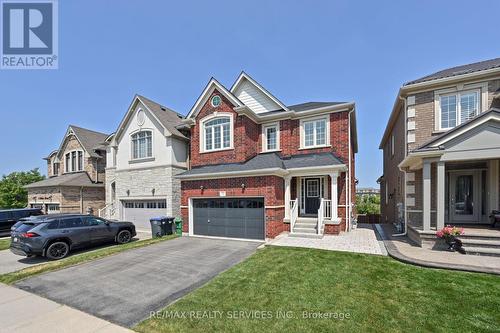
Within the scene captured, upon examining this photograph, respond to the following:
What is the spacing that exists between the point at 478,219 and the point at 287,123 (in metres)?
Result: 9.81

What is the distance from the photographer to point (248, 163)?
1245 cm

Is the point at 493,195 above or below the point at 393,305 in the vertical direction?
above

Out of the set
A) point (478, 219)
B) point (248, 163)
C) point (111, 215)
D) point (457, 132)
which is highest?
point (457, 132)

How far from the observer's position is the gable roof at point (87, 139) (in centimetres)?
2133

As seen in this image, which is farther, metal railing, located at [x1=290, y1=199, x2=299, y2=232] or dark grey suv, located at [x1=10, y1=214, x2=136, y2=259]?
metal railing, located at [x1=290, y1=199, x2=299, y2=232]

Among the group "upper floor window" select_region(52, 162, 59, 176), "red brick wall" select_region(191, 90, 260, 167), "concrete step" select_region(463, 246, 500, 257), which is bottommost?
"concrete step" select_region(463, 246, 500, 257)

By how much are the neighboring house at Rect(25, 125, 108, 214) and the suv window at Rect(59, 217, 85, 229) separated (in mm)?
10844

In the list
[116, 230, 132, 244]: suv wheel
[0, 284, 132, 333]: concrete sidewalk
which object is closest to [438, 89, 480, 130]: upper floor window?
[0, 284, 132, 333]: concrete sidewalk

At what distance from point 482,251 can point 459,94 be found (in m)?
6.31

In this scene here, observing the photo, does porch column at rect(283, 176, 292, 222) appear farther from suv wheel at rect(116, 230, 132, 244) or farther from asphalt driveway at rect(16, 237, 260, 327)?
suv wheel at rect(116, 230, 132, 244)

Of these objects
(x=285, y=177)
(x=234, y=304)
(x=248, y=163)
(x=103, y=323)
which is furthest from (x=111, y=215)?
(x=234, y=304)

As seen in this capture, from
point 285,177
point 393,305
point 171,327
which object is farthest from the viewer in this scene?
point 285,177

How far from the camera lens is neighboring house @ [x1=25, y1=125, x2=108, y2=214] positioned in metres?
18.9

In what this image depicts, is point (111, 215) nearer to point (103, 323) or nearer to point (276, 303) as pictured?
point (103, 323)
